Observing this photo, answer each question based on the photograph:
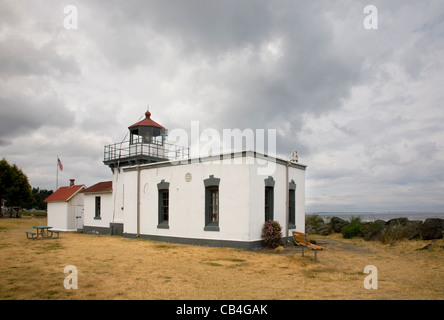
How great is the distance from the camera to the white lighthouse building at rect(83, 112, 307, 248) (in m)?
13.8

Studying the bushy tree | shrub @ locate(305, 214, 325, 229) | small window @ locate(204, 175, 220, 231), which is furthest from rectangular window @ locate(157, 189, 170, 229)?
the bushy tree

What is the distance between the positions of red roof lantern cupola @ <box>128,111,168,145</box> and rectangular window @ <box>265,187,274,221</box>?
8.74m

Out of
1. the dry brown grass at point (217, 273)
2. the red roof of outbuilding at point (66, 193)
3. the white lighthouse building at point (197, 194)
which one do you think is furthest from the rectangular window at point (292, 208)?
the red roof of outbuilding at point (66, 193)

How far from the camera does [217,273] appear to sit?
909 centimetres

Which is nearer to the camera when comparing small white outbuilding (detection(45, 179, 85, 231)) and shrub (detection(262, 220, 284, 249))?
shrub (detection(262, 220, 284, 249))

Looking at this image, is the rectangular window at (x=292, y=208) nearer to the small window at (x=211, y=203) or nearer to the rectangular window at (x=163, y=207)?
the small window at (x=211, y=203)

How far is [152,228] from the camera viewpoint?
1747cm

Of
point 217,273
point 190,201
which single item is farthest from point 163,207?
point 217,273

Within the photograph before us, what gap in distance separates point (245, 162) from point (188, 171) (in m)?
3.32

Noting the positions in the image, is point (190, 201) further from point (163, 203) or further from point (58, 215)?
point (58, 215)

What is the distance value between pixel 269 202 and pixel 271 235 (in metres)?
1.68

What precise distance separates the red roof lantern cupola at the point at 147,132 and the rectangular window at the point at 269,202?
28.7 feet

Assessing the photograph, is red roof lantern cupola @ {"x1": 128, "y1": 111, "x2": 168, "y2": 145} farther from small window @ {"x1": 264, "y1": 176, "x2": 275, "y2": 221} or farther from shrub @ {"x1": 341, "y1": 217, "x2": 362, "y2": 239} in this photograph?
shrub @ {"x1": 341, "y1": 217, "x2": 362, "y2": 239}
